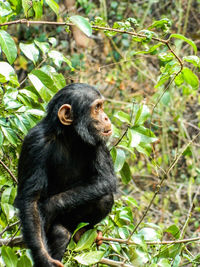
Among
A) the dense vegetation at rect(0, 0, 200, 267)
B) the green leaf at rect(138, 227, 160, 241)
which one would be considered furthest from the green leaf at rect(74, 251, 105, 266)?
the green leaf at rect(138, 227, 160, 241)

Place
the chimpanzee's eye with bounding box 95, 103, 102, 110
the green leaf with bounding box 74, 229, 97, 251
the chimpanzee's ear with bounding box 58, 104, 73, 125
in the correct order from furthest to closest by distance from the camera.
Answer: the chimpanzee's eye with bounding box 95, 103, 102, 110, the chimpanzee's ear with bounding box 58, 104, 73, 125, the green leaf with bounding box 74, 229, 97, 251

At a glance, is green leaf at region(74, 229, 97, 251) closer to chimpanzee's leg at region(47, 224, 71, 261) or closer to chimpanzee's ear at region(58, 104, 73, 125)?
chimpanzee's leg at region(47, 224, 71, 261)

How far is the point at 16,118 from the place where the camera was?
358cm

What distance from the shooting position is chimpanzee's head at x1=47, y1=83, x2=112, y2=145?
3807 millimetres

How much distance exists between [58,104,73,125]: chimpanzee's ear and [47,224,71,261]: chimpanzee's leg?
82 centimetres

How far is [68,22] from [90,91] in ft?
2.00

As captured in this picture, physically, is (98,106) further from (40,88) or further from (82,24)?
(82,24)

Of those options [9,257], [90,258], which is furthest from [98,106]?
[9,257]

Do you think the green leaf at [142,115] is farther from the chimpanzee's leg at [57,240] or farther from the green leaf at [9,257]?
the green leaf at [9,257]

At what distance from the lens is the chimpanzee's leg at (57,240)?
3398 millimetres

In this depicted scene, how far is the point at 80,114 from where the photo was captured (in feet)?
12.7

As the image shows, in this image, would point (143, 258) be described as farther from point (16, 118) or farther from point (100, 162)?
point (16, 118)

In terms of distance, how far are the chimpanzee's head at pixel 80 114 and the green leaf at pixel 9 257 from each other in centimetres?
116

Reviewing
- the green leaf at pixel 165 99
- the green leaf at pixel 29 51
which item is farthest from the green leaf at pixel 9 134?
the green leaf at pixel 165 99
